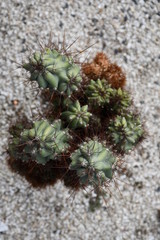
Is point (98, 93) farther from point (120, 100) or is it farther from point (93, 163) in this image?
point (93, 163)

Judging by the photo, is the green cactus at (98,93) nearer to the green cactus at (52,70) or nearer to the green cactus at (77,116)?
the green cactus at (77,116)

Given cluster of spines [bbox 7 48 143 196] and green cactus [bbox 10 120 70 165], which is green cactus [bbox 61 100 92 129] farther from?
green cactus [bbox 10 120 70 165]

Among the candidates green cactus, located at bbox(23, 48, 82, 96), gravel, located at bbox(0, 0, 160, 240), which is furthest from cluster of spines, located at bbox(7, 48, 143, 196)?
gravel, located at bbox(0, 0, 160, 240)

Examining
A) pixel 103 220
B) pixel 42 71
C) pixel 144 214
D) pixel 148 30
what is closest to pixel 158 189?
pixel 144 214

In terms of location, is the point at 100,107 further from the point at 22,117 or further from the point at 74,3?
the point at 74,3

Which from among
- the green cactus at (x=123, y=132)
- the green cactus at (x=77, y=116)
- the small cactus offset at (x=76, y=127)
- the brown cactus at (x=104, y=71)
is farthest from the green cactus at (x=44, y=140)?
the brown cactus at (x=104, y=71)
